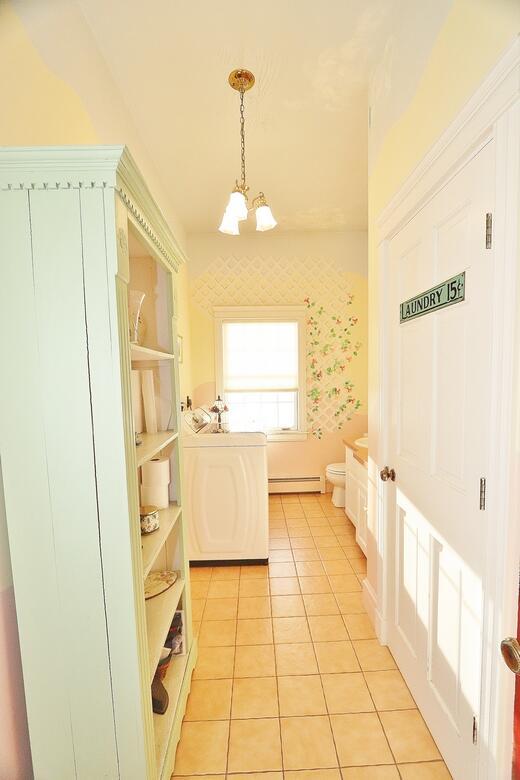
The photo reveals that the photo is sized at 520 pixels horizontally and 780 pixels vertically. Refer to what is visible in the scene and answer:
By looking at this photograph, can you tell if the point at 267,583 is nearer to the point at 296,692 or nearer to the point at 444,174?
the point at 296,692

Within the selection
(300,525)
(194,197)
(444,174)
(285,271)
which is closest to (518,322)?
(444,174)

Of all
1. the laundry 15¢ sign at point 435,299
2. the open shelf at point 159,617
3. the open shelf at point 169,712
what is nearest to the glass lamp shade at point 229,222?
the laundry 15¢ sign at point 435,299

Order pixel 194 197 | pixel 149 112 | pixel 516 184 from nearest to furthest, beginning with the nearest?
pixel 516 184 < pixel 149 112 < pixel 194 197

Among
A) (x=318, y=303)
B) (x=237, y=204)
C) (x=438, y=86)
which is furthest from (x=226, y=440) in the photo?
(x=318, y=303)

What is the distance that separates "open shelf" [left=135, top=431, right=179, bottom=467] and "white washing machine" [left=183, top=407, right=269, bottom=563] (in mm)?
983

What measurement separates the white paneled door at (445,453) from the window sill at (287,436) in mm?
2378

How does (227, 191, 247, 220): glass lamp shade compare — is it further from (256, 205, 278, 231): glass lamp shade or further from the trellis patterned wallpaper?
the trellis patterned wallpaper

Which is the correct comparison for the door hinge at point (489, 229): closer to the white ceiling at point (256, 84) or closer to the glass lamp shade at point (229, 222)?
the white ceiling at point (256, 84)

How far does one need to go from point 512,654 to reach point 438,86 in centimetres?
168

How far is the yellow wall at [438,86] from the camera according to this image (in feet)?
3.04

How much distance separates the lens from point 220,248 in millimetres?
3965

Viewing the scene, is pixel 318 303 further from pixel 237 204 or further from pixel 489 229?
pixel 489 229

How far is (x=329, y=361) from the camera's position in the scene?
4082 mm

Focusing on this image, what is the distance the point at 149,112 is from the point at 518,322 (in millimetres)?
2349
